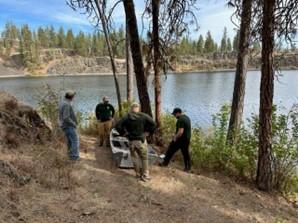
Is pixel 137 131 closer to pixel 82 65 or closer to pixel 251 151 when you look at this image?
pixel 251 151

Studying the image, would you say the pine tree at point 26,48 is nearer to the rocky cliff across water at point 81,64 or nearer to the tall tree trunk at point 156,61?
the rocky cliff across water at point 81,64

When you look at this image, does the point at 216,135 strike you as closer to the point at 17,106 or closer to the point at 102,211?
the point at 102,211

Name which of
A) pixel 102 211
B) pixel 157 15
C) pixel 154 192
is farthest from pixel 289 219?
pixel 157 15

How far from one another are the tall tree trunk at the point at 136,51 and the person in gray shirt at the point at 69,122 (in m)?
2.49

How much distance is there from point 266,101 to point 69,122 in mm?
4263

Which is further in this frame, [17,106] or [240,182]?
[17,106]

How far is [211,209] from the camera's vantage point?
Answer: 640 centimetres

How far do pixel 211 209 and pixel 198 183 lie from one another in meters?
1.20

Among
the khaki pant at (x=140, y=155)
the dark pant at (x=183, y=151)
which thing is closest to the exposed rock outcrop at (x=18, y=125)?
the khaki pant at (x=140, y=155)

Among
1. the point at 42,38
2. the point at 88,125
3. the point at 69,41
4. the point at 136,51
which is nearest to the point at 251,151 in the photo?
the point at 136,51

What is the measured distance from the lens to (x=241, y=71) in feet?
29.8

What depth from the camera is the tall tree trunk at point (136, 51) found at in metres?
9.21

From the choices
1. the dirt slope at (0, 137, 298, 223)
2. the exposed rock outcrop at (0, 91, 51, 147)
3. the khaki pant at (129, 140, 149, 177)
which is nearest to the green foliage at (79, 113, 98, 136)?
the exposed rock outcrop at (0, 91, 51, 147)

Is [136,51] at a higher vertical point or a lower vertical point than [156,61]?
higher
